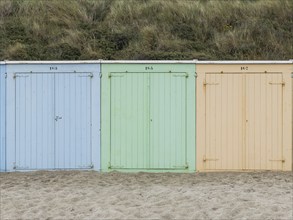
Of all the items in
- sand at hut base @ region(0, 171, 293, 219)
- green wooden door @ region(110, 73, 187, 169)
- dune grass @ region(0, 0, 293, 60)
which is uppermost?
dune grass @ region(0, 0, 293, 60)

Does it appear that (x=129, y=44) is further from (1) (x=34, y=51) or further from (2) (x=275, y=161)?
(2) (x=275, y=161)

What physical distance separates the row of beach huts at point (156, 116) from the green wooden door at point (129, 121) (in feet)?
0.06

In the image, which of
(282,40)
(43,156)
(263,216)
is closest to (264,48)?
(282,40)

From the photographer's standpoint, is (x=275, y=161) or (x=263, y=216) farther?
(x=275, y=161)

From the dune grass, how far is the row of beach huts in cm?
291

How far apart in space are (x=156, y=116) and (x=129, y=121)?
472 mm

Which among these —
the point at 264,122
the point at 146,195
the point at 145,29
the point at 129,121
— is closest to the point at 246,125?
the point at 264,122

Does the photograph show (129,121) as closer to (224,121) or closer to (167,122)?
(167,122)

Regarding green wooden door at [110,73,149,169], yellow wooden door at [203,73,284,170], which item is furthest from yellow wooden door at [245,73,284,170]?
green wooden door at [110,73,149,169]

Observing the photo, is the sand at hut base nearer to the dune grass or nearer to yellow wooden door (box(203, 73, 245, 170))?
yellow wooden door (box(203, 73, 245, 170))

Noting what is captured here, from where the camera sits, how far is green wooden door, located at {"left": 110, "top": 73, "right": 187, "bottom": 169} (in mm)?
9086

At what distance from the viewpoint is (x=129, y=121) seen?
9117mm

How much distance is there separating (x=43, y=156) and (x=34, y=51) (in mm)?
4139

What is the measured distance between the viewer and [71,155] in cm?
912
